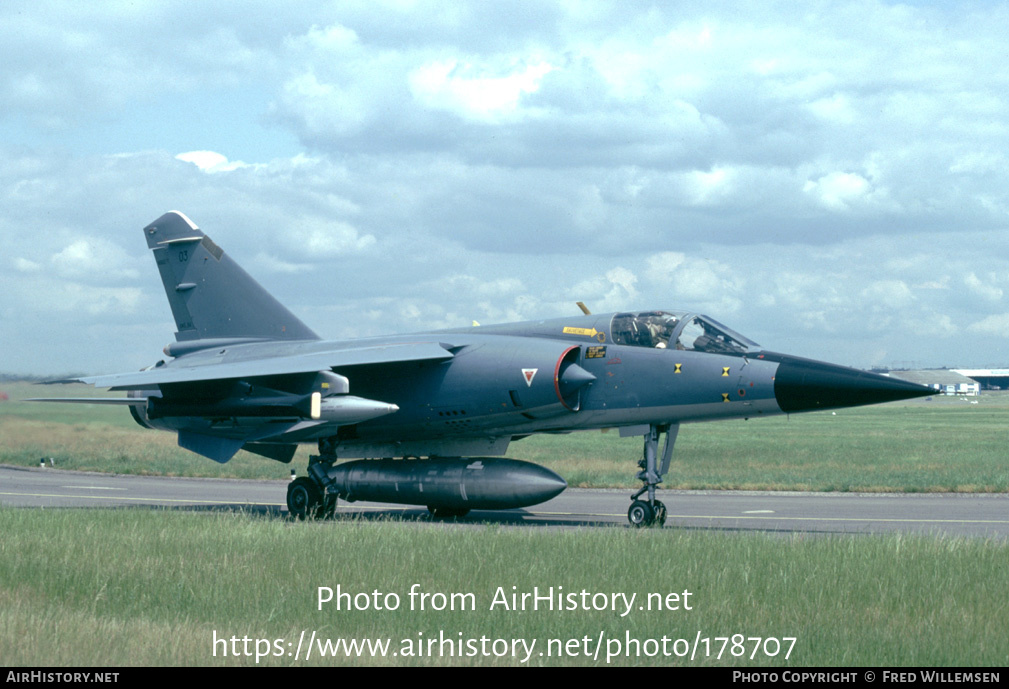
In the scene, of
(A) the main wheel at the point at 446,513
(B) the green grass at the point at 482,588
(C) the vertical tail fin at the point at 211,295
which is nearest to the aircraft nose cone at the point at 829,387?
(B) the green grass at the point at 482,588

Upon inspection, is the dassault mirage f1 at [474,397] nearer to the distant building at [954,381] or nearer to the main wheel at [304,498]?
the main wheel at [304,498]

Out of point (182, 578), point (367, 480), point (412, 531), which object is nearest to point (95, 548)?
point (182, 578)

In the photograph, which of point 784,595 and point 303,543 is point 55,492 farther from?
point 784,595

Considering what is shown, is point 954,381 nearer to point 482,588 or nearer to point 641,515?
point 641,515

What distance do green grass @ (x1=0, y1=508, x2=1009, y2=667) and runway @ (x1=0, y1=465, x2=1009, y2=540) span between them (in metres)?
3.62

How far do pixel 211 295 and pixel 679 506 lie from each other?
1045 centimetres

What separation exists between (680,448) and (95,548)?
32377 millimetres

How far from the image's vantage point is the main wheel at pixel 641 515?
15.1 m

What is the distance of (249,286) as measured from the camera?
20.9m

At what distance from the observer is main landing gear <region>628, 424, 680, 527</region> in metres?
15.2

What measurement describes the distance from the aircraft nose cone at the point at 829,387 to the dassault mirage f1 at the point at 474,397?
2 cm

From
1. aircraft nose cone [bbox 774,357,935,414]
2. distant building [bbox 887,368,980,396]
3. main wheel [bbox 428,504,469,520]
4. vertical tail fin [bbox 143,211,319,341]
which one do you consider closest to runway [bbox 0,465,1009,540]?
main wheel [bbox 428,504,469,520]

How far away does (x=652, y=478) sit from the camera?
51.1 feet


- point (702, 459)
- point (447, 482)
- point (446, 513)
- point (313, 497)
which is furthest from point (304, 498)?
point (702, 459)
